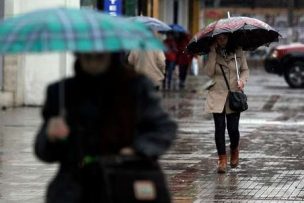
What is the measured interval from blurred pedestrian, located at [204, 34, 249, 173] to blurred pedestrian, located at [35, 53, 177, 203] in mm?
6655

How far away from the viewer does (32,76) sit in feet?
66.9

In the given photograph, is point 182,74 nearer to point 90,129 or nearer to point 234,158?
point 234,158

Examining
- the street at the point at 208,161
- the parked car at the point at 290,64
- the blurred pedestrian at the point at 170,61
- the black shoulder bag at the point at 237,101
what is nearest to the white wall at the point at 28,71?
the street at the point at 208,161

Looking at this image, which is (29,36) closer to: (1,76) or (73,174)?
(73,174)

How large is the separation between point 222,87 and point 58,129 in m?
7.05

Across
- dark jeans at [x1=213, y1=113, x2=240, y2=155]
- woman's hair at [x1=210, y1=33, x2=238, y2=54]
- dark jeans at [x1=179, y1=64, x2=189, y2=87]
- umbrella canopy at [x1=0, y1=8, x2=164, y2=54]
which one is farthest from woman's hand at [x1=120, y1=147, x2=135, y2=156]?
dark jeans at [x1=179, y1=64, x2=189, y2=87]

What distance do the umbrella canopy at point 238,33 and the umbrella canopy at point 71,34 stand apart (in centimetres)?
657

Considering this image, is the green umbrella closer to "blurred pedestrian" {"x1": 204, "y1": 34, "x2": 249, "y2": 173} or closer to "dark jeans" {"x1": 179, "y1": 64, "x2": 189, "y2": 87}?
"blurred pedestrian" {"x1": 204, "y1": 34, "x2": 249, "y2": 173}

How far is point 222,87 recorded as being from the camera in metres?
11.8

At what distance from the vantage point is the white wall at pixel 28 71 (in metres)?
20.3

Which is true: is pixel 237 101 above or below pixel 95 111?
below

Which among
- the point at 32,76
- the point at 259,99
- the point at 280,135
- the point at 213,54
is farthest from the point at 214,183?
the point at 259,99

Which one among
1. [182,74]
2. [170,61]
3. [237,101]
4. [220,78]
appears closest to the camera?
[237,101]

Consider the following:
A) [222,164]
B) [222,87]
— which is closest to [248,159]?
[222,164]
